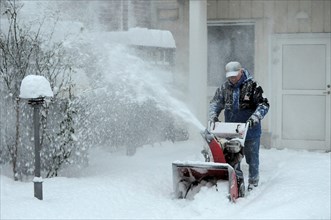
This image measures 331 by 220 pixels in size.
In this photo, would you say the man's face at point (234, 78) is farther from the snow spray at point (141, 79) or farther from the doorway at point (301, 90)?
the doorway at point (301, 90)

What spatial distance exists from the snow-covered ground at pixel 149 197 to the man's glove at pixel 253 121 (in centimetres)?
88

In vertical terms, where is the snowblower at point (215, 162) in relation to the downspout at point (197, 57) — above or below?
below

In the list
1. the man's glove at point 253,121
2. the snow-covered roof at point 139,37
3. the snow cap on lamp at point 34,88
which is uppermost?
the snow-covered roof at point 139,37

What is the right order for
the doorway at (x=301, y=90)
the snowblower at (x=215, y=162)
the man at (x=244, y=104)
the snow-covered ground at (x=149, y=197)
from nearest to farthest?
the snow-covered ground at (x=149, y=197), the snowblower at (x=215, y=162), the man at (x=244, y=104), the doorway at (x=301, y=90)

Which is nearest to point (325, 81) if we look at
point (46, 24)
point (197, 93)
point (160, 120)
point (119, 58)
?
point (197, 93)

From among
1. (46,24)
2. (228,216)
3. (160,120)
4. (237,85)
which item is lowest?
(228,216)

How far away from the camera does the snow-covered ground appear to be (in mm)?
6211

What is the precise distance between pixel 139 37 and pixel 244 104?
12.7 feet

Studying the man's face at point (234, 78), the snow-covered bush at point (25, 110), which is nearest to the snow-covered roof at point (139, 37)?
the snow-covered bush at point (25, 110)

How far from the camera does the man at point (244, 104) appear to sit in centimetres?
738

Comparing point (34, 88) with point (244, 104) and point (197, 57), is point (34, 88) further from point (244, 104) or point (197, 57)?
point (197, 57)

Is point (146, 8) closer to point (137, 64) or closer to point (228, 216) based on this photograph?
point (137, 64)

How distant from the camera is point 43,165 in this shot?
25.5 feet

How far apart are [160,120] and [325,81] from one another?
3.43 metres
